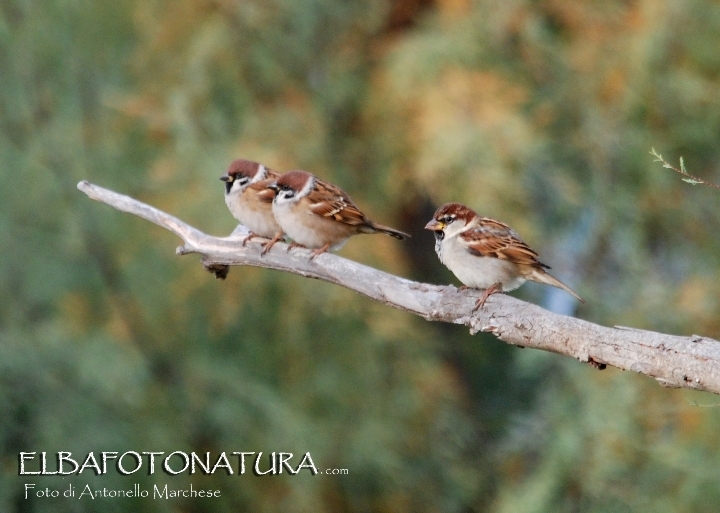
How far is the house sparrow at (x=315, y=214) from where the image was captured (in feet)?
13.3

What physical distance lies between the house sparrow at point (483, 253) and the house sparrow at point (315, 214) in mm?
224

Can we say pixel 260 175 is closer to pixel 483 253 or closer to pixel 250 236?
pixel 250 236

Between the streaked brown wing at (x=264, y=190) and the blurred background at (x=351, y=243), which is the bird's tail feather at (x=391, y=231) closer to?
the streaked brown wing at (x=264, y=190)

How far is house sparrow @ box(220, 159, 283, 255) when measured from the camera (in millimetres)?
4262

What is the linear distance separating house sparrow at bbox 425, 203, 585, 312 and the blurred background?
3.00 m

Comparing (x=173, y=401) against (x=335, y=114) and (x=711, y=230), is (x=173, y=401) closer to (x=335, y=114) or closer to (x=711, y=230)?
(x=335, y=114)

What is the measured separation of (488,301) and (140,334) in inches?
187

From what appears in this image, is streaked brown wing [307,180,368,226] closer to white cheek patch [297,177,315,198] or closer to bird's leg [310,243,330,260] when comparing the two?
white cheek patch [297,177,315,198]

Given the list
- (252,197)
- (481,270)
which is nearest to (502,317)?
(481,270)

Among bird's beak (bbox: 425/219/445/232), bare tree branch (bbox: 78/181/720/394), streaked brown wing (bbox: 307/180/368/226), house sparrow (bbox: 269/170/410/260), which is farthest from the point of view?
streaked brown wing (bbox: 307/180/368/226)

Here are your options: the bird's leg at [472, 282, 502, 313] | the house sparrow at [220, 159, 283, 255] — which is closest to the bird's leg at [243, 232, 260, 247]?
the house sparrow at [220, 159, 283, 255]

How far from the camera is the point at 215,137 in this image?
751 cm

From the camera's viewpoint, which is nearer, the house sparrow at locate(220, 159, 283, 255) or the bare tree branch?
the bare tree branch

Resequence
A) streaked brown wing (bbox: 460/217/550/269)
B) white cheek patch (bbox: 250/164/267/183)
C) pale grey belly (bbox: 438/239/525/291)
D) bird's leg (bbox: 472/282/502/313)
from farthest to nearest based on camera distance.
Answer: white cheek patch (bbox: 250/164/267/183), streaked brown wing (bbox: 460/217/550/269), pale grey belly (bbox: 438/239/525/291), bird's leg (bbox: 472/282/502/313)
